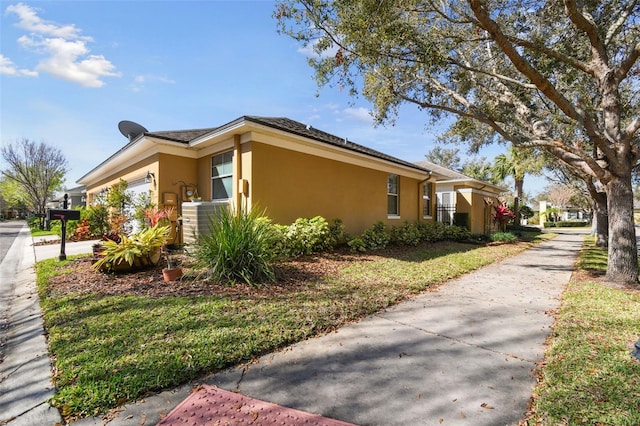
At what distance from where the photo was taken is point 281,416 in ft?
7.16

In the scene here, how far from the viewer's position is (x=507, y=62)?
9539 millimetres

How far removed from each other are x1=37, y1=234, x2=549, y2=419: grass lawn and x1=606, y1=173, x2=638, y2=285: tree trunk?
4144mm

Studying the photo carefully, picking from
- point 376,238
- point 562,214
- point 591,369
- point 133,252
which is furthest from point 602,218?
point 562,214

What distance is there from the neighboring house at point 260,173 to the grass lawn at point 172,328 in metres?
2.81

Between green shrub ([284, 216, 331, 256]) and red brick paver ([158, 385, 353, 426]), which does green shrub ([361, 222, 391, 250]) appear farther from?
red brick paver ([158, 385, 353, 426])

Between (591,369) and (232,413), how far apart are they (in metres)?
3.13

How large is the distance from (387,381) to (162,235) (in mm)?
5697

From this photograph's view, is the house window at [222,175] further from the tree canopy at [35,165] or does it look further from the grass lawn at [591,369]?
the tree canopy at [35,165]

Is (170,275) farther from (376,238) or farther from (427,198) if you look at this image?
(427,198)

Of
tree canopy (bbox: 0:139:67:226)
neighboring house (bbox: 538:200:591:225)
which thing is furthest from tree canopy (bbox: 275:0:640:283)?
neighboring house (bbox: 538:200:591:225)

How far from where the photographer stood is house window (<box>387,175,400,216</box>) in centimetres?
1373

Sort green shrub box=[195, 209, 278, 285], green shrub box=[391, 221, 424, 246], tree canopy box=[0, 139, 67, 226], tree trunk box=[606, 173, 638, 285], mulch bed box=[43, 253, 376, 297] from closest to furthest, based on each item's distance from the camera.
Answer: mulch bed box=[43, 253, 376, 297] → green shrub box=[195, 209, 278, 285] → tree trunk box=[606, 173, 638, 285] → green shrub box=[391, 221, 424, 246] → tree canopy box=[0, 139, 67, 226]

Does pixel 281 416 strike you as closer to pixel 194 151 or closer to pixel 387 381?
pixel 387 381

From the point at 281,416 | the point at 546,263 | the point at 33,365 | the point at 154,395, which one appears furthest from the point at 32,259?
the point at 546,263
